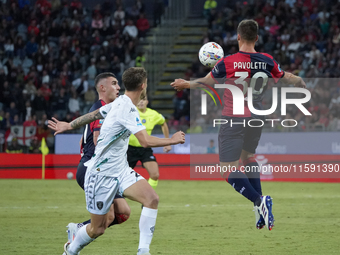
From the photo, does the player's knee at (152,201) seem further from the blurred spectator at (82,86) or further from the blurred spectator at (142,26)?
the blurred spectator at (142,26)

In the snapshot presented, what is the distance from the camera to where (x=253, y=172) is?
6.90m

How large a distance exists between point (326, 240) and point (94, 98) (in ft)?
48.1

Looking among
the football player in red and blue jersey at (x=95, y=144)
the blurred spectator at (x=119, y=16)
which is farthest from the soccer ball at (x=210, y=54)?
the blurred spectator at (x=119, y=16)

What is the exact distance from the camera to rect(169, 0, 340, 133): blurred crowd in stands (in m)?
17.7

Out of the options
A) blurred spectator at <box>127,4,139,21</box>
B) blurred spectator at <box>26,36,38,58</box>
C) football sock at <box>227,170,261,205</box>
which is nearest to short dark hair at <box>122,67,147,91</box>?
football sock at <box>227,170,261,205</box>

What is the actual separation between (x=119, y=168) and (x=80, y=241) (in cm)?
97

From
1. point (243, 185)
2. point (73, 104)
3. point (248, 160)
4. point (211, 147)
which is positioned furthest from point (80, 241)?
point (73, 104)

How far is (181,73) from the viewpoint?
2327 cm

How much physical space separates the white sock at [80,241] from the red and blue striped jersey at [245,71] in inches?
90.5

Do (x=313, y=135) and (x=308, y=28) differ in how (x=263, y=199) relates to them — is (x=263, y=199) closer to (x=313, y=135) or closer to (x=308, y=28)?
(x=313, y=135)

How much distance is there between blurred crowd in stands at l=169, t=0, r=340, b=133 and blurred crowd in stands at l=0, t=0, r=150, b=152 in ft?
11.1

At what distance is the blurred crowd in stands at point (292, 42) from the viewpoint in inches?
698

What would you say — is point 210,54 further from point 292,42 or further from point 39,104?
point 292,42

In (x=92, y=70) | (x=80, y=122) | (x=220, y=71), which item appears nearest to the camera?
(x=80, y=122)
